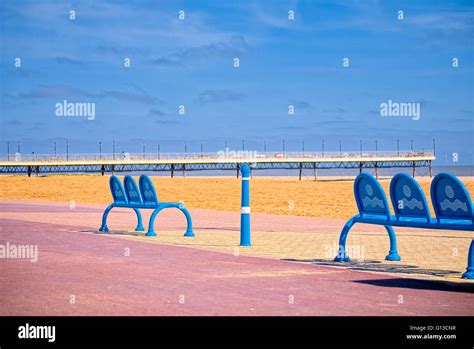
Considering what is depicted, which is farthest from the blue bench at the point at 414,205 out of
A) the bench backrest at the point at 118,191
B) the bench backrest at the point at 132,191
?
the bench backrest at the point at 118,191

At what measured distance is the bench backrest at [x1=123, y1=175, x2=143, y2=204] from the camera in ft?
49.5

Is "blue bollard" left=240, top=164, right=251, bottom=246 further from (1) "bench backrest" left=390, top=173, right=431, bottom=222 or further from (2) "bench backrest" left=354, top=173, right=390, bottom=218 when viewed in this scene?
(1) "bench backrest" left=390, top=173, right=431, bottom=222

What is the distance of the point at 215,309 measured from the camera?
22.5 feet

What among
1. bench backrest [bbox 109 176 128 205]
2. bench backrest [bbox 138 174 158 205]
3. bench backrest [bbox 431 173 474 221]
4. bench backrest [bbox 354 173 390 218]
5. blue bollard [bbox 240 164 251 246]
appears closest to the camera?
bench backrest [bbox 431 173 474 221]

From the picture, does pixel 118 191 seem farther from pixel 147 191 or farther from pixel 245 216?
pixel 245 216

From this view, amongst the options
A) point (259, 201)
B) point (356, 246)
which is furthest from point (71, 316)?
point (259, 201)

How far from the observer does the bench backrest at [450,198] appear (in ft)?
28.6

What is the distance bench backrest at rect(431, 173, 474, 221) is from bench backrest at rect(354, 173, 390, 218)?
3.29 feet

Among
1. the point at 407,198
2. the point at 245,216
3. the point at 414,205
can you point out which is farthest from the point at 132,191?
the point at 414,205

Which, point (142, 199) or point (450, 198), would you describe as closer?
point (450, 198)

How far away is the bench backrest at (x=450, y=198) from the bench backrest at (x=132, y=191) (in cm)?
722

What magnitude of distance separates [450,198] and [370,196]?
66.9 inches

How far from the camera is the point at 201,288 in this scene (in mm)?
8062

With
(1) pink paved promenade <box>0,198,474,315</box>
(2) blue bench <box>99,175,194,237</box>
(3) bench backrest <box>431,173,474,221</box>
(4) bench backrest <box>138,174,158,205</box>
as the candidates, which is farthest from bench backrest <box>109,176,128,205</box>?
(3) bench backrest <box>431,173,474,221</box>
